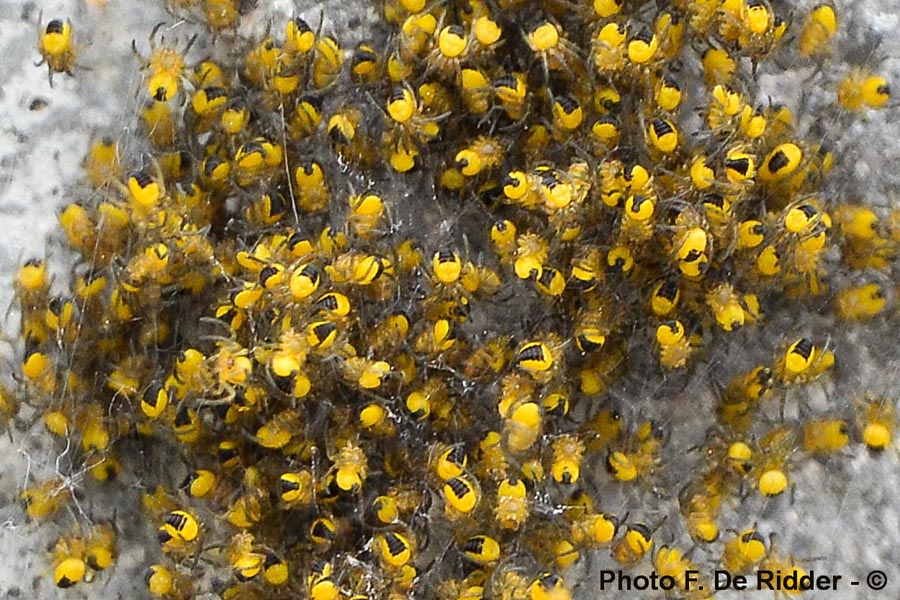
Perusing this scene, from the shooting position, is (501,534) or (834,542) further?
(834,542)

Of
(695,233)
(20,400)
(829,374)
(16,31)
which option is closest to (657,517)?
(829,374)

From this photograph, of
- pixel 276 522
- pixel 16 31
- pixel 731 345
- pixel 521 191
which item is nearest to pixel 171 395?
pixel 276 522

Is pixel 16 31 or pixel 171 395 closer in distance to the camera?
pixel 171 395

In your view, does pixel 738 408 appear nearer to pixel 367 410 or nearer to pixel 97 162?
pixel 367 410

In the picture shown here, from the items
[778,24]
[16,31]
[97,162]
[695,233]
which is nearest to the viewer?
[695,233]

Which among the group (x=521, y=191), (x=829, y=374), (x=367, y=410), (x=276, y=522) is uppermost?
(x=521, y=191)

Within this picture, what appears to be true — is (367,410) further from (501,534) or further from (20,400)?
(20,400)

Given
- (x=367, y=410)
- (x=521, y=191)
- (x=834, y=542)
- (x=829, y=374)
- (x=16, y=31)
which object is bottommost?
(x=834, y=542)

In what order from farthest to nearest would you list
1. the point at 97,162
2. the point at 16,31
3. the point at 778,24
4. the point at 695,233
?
the point at 16,31, the point at 97,162, the point at 778,24, the point at 695,233

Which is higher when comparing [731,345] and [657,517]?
[731,345]
